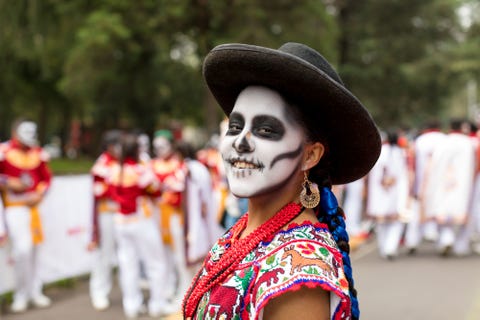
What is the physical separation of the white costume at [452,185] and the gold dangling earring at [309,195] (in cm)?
906

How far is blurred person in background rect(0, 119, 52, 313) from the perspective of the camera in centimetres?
773

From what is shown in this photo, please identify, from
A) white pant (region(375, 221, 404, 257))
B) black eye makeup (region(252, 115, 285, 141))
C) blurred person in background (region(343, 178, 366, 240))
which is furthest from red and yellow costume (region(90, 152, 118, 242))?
blurred person in background (region(343, 178, 366, 240))

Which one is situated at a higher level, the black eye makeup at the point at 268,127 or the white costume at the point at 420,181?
the black eye makeup at the point at 268,127

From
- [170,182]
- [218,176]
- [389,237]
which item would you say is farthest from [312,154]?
[389,237]

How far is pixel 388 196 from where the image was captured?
11211 mm

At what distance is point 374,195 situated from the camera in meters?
11.4

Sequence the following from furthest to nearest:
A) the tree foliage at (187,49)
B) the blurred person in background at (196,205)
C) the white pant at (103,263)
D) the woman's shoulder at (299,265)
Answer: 1. the tree foliage at (187,49)
2. the white pant at (103,263)
3. the blurred person in background at (196,205)
4. the woman's shoulder at (299,265)

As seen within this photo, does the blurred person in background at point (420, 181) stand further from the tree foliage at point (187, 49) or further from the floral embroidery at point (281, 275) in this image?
the floral embroidery at point (281, 275)

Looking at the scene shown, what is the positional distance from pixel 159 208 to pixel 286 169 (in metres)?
6.19

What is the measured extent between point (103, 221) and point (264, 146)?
6.16 m

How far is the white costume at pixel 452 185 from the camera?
10836mm

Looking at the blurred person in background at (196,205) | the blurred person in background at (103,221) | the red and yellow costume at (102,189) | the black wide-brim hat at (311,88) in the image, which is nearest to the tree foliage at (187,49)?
the blurred person in background at (103,221)

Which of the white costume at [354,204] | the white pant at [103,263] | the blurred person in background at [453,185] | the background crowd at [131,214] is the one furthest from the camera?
the white costume at [354,204]

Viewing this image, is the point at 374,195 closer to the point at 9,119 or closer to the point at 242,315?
the point at 242,315
